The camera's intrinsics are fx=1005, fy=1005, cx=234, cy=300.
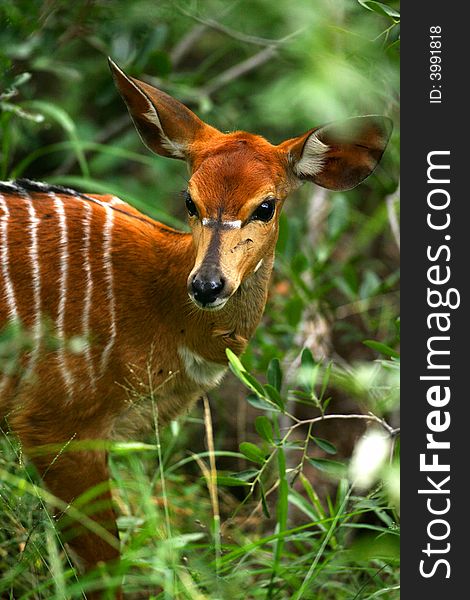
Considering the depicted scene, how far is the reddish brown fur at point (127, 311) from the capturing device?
346cm

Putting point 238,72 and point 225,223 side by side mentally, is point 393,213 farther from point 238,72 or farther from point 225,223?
point 225,223

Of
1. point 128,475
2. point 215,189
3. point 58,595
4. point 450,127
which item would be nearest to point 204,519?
point 128,475

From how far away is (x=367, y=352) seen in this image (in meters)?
5.63

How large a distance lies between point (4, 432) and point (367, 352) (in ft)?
8.64

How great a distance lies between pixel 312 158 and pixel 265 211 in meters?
0.35

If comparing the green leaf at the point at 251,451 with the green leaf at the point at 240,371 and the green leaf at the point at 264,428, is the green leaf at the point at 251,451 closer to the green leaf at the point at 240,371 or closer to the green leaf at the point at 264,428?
the green leaf at the point at 264,428

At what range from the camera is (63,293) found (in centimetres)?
356

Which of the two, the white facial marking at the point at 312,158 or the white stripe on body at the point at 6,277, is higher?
the white facial marking at the point at 312,158

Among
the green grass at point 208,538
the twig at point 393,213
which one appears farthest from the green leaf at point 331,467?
the twig at point 393,213

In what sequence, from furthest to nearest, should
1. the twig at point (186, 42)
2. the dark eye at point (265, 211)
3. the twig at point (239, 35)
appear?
the twig at point (186, 42)
the twig at point (239, 35)
the dark eye at point (265, 211)

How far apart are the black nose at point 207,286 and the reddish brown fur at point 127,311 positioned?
0.32 metres

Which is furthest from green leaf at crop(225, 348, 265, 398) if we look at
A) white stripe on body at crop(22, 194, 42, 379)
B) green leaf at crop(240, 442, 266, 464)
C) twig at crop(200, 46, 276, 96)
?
twig at crop(200, 46, 276, 96)

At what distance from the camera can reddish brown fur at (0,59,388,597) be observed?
3457 mm

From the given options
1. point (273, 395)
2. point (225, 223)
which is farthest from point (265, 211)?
point (273, 395)
